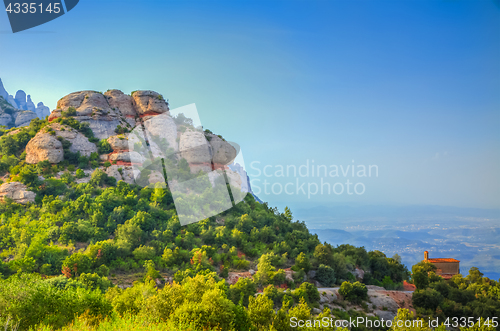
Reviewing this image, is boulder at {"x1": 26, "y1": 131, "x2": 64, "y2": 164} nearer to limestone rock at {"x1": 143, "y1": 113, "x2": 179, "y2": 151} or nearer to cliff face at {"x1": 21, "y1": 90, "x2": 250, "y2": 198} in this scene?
cliff face at {"x1": 21, "y1": 90, "x2": 250, "y2": 198}

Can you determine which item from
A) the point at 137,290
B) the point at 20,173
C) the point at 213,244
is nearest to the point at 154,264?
the point at 213,244

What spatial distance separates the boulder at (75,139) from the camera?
1419 inches

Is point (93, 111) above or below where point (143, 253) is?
above

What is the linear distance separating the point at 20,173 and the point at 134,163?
37.4 ft

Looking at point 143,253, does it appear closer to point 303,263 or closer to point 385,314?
point 303,263

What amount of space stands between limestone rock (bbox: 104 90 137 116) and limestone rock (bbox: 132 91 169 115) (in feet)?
2.58

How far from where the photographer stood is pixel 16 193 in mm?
29109

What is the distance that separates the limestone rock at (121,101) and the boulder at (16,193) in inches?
716

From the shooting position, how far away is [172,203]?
32.8 meters

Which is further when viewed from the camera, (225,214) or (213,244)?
(225,214)

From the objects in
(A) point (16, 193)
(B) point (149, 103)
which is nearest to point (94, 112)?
(B) point (149, 103)

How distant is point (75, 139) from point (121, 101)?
10675 millimetres

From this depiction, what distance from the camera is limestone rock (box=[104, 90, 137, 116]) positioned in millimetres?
44188

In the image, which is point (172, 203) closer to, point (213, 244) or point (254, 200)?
point (213, 244)
